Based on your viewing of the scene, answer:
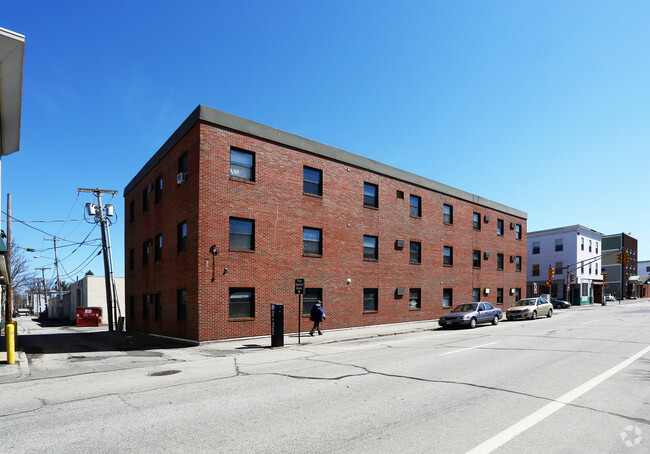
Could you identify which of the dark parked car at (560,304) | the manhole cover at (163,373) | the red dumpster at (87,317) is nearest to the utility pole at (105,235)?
the red dumpster at (87,317)

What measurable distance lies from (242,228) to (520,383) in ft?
42.2

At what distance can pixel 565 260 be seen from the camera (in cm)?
5831

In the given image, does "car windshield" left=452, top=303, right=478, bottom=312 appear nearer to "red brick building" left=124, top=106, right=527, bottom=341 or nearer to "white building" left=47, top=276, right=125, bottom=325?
"red brick building" left=124, top=106, right=527, bottom=341

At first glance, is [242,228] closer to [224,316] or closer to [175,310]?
[224,316]

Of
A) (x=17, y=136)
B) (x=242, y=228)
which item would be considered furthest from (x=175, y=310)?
(x=17, y=136)

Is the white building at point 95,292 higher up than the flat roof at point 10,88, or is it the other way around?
the flat roof at point 10,88

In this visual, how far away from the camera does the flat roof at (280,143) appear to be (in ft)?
56.9

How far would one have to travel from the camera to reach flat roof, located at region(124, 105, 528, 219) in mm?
17328

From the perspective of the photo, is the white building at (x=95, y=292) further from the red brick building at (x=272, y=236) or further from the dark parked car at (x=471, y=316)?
the dark parked car at (x=471, y=316)

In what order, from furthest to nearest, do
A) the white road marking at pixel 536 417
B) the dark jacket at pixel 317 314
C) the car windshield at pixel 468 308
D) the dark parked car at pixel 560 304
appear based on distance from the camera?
the dark parked car at pixel 560 304 → the car windshield at pixel 468 308 → the dark jacket at pixel 317 314 → the white road marking at pixel 536 417

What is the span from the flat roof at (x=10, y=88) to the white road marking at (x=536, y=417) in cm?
1305

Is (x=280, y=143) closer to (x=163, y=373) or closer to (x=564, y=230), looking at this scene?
(x=163, y=373)

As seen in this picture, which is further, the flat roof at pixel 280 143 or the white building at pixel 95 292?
the white building at pixel 95 292

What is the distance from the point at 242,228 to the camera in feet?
59.2
